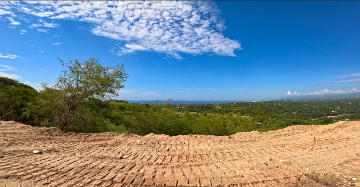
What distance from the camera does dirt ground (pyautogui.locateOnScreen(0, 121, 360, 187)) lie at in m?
4.22

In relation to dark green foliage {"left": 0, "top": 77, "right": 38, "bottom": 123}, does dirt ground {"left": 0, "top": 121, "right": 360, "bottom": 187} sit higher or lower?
lower

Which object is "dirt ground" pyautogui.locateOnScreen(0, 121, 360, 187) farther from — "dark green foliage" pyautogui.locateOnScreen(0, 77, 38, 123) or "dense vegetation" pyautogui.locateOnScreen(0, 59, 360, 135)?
"dark green foliage" pyautogui.locateOnScreen(0, 77, 38, 123)

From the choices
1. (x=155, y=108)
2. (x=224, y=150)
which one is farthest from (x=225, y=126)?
(x=224, y=150)

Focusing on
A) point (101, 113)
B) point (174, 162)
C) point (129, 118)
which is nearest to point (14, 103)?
point (101, 113)

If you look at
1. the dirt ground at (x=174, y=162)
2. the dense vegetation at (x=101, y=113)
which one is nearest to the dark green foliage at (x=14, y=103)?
the dense vegetation at (x=101, y=113)

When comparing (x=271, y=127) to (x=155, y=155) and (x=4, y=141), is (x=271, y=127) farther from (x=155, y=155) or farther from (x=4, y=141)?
(x=4, y=141)

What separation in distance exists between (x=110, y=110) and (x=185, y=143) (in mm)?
8647

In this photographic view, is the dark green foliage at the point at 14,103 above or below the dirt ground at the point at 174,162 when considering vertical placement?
above

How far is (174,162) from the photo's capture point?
5352mm

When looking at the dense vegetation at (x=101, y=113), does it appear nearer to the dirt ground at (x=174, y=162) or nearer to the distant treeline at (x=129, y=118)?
the distant treeline at (x=129, y=118)

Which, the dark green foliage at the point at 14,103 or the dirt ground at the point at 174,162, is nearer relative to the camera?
the dirt ground at the point at 174,162

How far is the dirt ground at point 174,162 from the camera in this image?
422 cm

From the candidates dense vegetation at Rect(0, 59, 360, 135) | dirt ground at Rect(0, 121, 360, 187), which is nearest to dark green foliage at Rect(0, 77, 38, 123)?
dense vegetation at Rect(0, 59, 360, 135)

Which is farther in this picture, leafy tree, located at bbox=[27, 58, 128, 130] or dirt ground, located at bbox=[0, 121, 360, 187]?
leafy tree, located at bbox=[27, 58, 128, 130]
